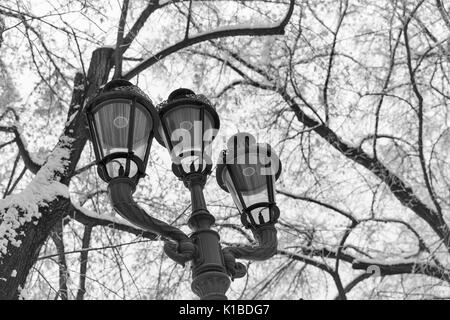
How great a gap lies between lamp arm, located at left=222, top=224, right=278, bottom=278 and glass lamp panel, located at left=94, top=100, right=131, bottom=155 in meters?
0.76

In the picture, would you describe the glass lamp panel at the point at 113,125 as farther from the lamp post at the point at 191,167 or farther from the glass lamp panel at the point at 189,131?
the glass lamp panel at the point at 189,131

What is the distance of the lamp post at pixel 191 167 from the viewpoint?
324 cm

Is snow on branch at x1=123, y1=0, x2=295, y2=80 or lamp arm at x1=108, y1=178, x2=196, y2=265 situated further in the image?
snow on branch at x1=123, y1=0, x2=295, y2=80

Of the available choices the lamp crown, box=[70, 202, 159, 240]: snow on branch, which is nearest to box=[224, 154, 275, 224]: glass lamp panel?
the lamp crown

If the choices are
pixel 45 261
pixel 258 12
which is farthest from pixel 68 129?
pixel 258 12

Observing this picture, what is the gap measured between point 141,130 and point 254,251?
0.88m

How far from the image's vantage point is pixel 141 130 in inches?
138

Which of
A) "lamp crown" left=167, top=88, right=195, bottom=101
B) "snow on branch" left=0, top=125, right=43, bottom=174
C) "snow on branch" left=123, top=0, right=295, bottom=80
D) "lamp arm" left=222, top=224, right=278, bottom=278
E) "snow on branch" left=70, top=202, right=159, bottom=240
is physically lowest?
"lamp arm" left=222, top=224, right=278, bottom=278

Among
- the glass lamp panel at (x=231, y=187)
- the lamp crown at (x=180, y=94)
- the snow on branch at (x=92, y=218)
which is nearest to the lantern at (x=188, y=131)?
the lamp crown at (x=180, y=94)

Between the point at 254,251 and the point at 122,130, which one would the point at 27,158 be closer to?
the point at 122,130

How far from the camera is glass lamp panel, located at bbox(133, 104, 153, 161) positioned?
11.3 feet

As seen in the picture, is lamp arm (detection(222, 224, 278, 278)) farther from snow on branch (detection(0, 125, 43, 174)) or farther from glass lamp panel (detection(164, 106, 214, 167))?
snow on branch (detection(0, 125, 43, 174))

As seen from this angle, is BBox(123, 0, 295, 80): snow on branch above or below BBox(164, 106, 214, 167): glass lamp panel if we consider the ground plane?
above

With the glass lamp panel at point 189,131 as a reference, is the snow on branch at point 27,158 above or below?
above
